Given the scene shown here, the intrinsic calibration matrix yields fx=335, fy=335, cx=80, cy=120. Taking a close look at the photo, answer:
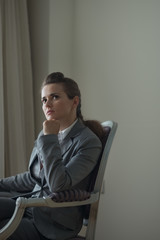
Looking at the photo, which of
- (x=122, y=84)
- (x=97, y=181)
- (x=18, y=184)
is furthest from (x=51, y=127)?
(x=122, y=84)

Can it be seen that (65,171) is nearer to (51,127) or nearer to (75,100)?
(51,127)

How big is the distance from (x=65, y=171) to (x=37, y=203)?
162 millimetres

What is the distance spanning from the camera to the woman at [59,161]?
49.5 inches

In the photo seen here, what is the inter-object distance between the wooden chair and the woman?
0.03 meters

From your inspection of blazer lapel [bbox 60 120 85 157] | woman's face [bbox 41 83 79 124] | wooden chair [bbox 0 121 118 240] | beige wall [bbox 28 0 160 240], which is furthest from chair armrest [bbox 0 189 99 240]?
beige wall [bbox 28 0 160 240]

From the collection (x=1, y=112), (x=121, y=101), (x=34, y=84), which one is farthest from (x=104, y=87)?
(x=1, y=112)

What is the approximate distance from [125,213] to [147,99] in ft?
2.48

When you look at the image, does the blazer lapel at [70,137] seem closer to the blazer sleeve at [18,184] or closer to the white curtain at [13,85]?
the blazer sleeve at [18,184]

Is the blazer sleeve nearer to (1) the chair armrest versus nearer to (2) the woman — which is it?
(2) the woman

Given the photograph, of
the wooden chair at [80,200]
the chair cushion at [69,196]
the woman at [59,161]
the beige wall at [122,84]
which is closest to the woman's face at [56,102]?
the woman at [59,161]

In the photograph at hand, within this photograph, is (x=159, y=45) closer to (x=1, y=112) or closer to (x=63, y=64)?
(x=63, y=64)

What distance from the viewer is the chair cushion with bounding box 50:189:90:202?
3.96 ft

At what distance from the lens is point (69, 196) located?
1.22 m

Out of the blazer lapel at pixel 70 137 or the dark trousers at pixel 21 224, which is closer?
the dark trousers at pixel 21 224
